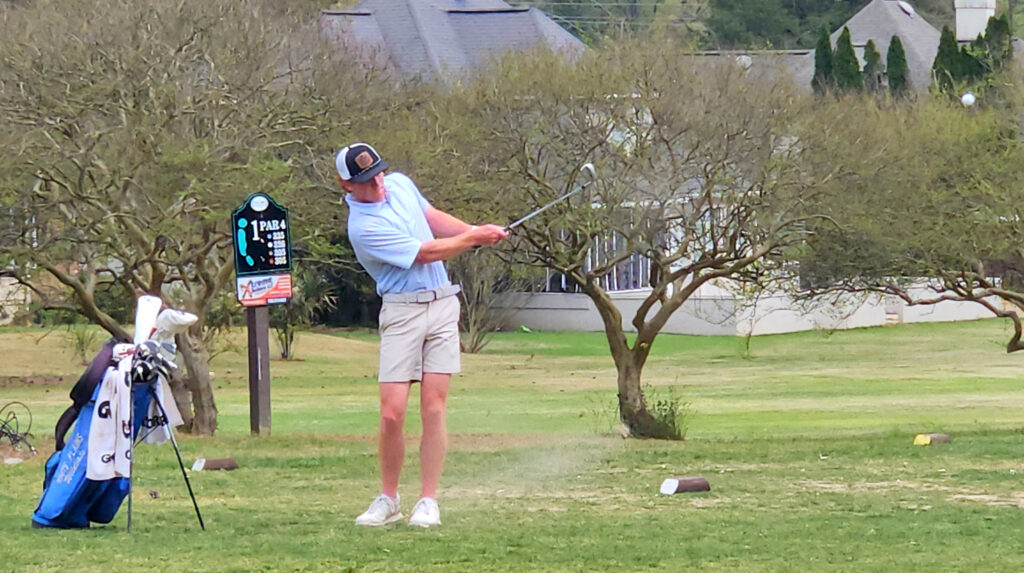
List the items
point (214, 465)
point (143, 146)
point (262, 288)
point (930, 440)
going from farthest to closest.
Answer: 1. point (143, 146)
2. point (262, 288)
3. point (930, 440)
4. point (214, 465)

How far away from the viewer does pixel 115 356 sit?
24.5 ft

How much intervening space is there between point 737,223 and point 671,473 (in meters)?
8.36

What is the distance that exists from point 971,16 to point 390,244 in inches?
2288

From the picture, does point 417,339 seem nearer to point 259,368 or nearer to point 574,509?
point 574,509

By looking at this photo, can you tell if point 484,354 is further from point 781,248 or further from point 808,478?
point 808,478

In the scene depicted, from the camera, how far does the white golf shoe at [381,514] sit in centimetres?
752

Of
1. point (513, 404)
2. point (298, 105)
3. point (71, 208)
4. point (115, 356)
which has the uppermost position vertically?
point (298, 105)

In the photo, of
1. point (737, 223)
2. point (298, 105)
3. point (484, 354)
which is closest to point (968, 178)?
point (737, 223)

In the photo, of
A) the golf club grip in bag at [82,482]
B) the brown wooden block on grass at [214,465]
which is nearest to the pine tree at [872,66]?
the brown wooden block on grass at [214,465]

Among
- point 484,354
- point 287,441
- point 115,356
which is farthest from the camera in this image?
point 484,354

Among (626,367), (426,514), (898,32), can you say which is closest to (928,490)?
(426,514)

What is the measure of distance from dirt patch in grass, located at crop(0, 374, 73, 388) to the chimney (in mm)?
38417

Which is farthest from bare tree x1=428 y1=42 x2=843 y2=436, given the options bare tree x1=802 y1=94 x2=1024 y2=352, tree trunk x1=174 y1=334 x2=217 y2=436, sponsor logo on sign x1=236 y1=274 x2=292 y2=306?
tree trunk x1=174 y1=334 x2=217 y2=436

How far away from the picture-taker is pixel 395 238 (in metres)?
7.42
